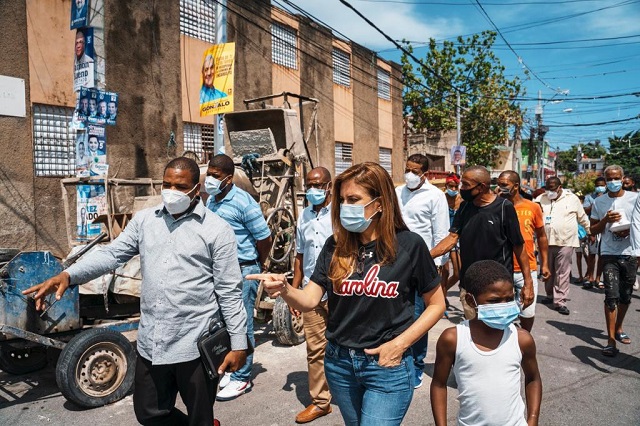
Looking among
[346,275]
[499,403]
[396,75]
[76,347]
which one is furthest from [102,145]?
[396,75]

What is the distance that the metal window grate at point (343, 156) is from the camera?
19375 millimetres

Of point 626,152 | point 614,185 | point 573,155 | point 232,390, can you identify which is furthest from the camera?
point 573,155

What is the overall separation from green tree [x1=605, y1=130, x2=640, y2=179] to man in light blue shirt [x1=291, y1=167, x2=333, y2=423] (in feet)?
171

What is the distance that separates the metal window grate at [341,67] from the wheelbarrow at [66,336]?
15588 mm

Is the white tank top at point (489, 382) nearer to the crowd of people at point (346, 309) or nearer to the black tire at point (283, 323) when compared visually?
the crowd of people at point (346, 309)

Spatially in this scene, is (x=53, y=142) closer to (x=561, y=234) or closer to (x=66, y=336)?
(x=66, y=336)

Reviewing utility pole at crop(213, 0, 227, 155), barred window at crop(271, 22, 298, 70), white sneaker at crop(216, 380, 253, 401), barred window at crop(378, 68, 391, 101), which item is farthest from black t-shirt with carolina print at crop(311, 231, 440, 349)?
barred window at crop(378, 68, 391, 101)

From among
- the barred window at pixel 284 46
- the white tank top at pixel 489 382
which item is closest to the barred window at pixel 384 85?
the barred window at pixel 284 46

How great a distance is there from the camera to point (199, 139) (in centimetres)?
1319

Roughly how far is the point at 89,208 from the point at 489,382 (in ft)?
18.9

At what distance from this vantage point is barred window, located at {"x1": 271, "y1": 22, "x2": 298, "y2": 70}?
15.8 metres

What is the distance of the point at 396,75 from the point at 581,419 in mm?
21180

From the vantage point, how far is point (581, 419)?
13.7 feet

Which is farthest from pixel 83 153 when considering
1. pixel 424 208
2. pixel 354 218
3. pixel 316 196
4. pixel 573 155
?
pixel 573 155
